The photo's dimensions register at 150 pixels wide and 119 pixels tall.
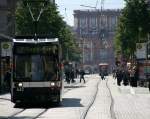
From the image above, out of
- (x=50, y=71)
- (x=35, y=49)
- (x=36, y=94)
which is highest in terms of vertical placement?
(x=35, y=49)

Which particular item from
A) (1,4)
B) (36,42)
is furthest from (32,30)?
(36,42)

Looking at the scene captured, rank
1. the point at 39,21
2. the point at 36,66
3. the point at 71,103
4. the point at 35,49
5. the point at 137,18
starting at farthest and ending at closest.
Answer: the point at 39,21, the point at 137,18, the point at 71,103, the point at 35,49, the point at 36,66

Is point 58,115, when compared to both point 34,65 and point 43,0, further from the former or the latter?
point 43,0

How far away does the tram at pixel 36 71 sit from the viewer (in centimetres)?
2875

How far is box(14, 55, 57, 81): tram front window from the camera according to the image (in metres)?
28.8

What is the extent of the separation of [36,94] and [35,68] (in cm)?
112

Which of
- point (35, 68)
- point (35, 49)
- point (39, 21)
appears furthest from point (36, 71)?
point (39, 21)

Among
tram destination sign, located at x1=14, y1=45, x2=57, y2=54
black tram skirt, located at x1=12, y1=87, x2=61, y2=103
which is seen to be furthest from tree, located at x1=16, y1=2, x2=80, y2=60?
black tram skirt, located at x1=12, y1=87, x2=61, y2=103

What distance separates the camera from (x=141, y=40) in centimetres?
6650

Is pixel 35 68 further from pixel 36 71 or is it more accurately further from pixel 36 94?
pixel 36 94

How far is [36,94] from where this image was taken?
1140 inches

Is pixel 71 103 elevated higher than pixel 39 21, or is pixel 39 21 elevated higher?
pixel 39 21

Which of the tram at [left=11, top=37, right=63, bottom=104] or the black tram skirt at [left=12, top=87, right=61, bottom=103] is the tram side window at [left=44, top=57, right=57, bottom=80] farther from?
the black tram skirt at [left=12, top=87, right=61, bottom=103]

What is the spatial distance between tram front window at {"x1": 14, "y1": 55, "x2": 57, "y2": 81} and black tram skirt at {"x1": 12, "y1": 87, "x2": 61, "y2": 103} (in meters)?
0.47
